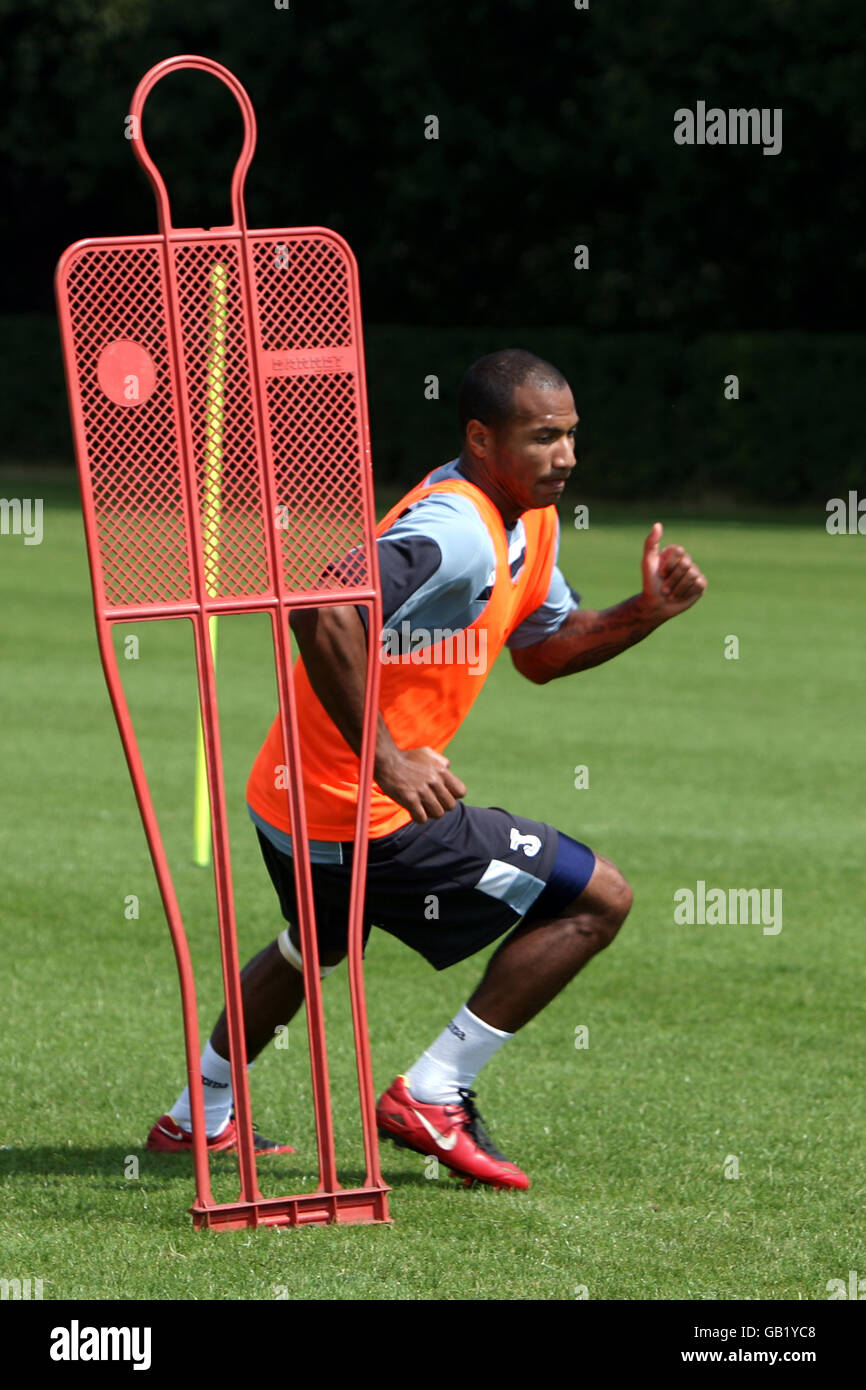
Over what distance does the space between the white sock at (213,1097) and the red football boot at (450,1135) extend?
17.8 inches

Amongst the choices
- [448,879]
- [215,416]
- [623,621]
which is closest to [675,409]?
[623,621]

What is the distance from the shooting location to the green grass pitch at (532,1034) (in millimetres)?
4777

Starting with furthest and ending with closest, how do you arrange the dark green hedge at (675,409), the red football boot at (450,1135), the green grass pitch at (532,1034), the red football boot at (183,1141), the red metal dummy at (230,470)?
the dark green hedge at (675,409) < the red football boot at (183,1141) < the red football boot at (450,1135) < the green grass pitch at (532,1034) < the red metal dummy at (230,470)

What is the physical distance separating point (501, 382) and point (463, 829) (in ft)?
3.77

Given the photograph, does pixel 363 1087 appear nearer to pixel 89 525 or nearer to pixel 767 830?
pixel 89 525

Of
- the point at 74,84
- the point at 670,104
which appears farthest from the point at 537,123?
the point at 74,84

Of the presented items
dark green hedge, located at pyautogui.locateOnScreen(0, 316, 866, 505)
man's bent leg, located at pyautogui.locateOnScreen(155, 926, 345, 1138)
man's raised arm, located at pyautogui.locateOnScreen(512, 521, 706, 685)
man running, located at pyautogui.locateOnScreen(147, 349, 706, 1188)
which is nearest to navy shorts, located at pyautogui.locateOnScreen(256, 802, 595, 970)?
man running, located at pyautogui.locateOnScreen(147, 349, 706, 1188)

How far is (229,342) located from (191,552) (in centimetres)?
50

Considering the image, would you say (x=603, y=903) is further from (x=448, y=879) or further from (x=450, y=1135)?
(x=450, y=1135)

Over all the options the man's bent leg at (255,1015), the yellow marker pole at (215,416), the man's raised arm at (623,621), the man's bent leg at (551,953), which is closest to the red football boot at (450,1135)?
the man's bent leg at (551,953)

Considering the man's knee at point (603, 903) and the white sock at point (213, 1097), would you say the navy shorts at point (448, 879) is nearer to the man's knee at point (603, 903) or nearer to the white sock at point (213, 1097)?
the man's knee at point (603, 903)

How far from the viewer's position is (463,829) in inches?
212

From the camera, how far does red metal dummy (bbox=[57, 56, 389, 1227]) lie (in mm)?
4641

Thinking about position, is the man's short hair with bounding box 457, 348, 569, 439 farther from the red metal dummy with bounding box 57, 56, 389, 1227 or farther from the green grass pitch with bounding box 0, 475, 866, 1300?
the green grass pitch with bounding box 0, 475, 866, 1300
